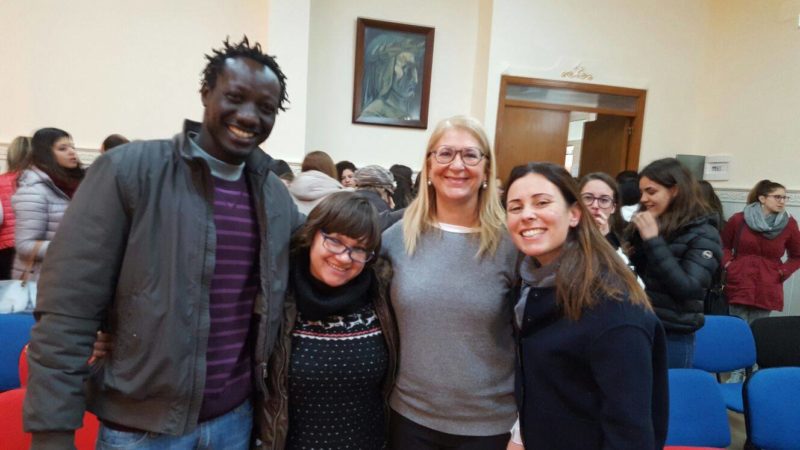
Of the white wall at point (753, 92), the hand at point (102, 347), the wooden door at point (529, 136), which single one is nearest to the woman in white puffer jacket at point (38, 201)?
the hand at point (102, 347)

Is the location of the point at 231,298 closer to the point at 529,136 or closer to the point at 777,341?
the point at 777,341

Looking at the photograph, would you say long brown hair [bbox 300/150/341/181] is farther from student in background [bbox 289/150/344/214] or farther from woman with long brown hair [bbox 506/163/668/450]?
woman with long brown hair [bbox 506/163/668/450]

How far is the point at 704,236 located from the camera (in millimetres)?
2062

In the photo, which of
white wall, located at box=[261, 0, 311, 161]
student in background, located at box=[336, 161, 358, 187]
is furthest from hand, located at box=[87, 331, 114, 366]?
white wall, located at box=[261, 0, 311, 161]

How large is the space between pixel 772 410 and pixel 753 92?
4549mm

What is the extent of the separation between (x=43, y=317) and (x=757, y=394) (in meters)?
2.51

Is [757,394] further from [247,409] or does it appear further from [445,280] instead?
[247,409]

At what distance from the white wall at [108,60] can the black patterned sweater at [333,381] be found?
13.7ft

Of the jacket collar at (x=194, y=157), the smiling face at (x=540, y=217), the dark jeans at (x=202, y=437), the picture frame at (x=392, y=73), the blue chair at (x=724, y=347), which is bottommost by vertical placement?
the blue chair at (x=724, y=347)

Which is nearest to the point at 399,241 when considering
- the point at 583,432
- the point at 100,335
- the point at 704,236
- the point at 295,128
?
the point at 583,432

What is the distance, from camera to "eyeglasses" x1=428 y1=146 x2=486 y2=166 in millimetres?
1463

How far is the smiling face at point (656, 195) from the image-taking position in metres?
2.14

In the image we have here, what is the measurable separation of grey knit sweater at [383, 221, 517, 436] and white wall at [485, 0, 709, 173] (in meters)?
4.24

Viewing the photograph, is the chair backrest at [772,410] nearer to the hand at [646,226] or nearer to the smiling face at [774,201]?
the hand at [646,226]
